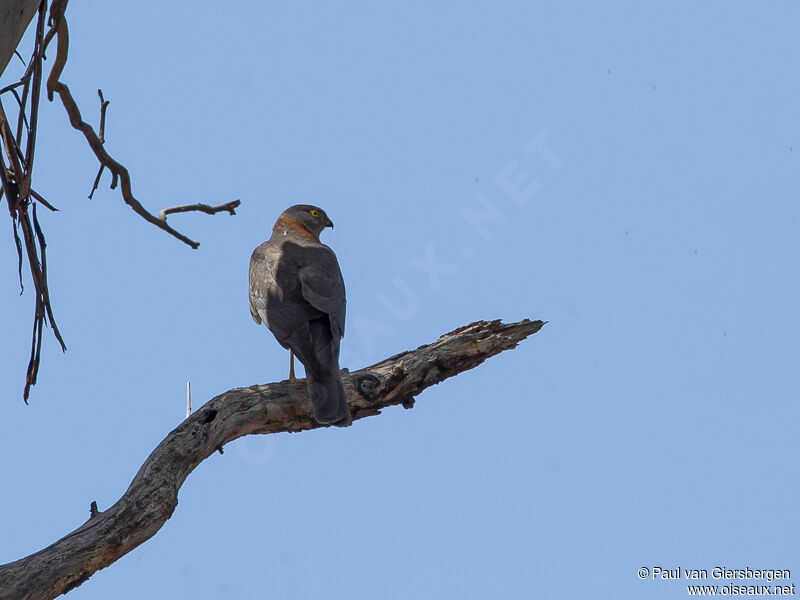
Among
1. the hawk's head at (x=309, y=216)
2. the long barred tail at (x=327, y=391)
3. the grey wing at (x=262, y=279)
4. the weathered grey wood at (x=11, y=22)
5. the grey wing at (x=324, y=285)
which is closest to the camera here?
the weathered grey wood at (x=11, y=22)

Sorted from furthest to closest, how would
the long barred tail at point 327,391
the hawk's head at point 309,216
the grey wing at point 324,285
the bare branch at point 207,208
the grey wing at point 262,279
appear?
the hawk's head at point 309,216 < the grey wing at point 262,279 < the grey wing at point 324,285 < the long barred tail at point 327,391 < the bare branch at point 207,208

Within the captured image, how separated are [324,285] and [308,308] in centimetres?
26

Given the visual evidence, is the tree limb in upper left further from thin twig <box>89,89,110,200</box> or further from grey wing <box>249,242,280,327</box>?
grey wing <box>249,242,280,327</box>

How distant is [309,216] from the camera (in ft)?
30.6

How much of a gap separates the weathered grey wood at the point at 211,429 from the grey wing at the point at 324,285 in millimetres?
678

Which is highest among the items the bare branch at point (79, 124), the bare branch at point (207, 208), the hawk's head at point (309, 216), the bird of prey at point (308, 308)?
the hawk's head at point (309, 216)

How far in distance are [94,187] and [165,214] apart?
0.61 m

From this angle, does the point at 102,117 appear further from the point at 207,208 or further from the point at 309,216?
the point at 309,216

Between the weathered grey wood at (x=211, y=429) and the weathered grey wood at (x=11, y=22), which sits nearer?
the weathered grey wood at (x=11, y=22)

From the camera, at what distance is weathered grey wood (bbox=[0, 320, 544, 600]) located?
4.15m

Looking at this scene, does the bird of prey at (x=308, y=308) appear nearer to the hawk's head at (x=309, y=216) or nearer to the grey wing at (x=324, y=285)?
the grey wing at (x=324, y=285)

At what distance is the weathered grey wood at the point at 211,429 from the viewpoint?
163 inches

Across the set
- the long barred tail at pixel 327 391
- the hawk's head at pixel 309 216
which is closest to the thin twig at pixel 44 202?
the long barred tail at pixel 327 391

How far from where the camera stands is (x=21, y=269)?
4316mm
